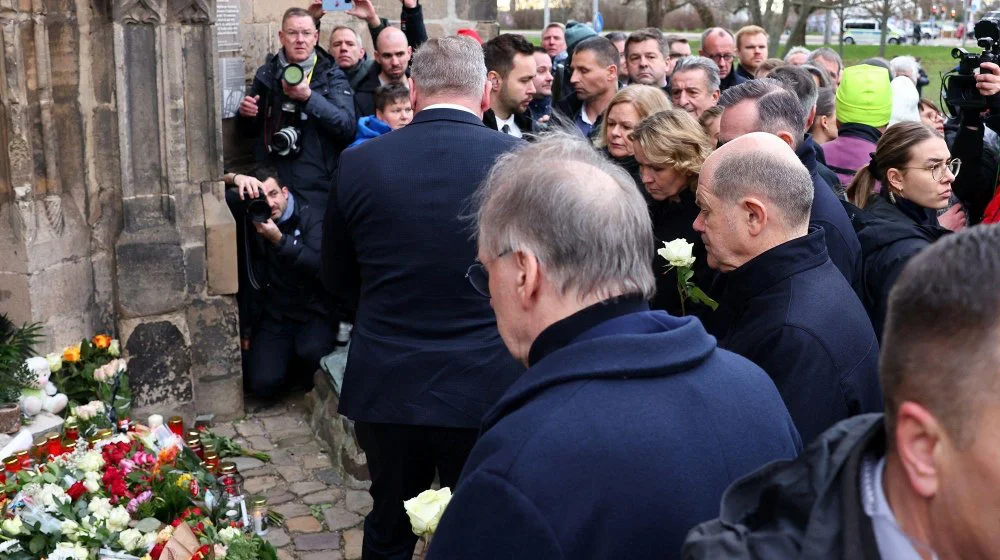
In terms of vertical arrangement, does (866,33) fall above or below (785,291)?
above

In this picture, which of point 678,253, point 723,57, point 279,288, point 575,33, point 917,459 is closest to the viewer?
point 917,459

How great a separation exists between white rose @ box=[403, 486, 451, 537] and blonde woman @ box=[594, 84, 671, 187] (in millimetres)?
2625

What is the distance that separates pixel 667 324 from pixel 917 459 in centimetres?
71

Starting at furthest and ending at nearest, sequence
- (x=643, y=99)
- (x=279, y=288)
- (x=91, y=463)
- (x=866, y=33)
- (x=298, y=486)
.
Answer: (x=866, y=33) → (x=279, y=288) → (x=298, y=486) → (x=643, y=99) → (x=91, y=463)

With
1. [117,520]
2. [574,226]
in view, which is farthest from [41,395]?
[574,226]

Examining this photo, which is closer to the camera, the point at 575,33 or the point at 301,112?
the point at 301,112

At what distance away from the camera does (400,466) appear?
12.0ft

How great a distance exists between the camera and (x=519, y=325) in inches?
77.1

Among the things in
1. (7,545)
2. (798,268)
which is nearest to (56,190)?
(7,545)

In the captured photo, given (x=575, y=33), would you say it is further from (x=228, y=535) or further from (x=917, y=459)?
(x=917, y=459)

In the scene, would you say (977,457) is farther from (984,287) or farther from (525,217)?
(525,217)

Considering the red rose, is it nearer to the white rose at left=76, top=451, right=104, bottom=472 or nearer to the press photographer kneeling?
the white rose at left=76, top=451, right=104, bottom=472

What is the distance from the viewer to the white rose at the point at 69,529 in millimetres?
4027

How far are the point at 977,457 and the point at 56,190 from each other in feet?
16.5
